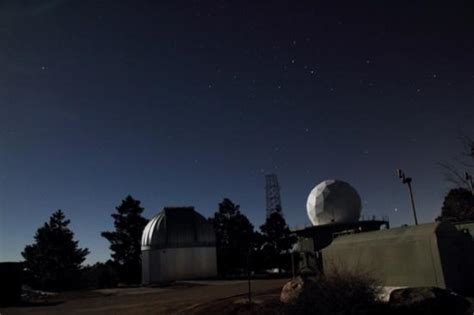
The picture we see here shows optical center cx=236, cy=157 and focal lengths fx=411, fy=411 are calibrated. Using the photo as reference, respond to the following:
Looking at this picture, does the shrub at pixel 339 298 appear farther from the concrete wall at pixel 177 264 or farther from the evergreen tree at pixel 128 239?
the evergreen tree at pixel 128 239

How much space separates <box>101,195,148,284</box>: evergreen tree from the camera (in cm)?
5241

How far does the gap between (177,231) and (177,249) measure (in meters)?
1.81

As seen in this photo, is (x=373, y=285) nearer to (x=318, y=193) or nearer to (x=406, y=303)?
(x=406, y=303)

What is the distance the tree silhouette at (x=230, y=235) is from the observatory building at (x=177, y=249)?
898 centimetres

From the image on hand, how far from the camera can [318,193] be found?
40406 mm

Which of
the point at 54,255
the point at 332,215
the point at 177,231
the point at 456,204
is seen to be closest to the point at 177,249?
the point at 177,231

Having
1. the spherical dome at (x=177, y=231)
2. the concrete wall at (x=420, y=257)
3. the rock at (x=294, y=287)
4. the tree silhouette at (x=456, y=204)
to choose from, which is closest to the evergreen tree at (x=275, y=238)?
the spherical dome at (x=177, y=231)

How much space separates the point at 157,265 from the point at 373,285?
3123 centimetres

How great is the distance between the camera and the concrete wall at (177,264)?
39938 millimetres

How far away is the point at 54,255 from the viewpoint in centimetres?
5791

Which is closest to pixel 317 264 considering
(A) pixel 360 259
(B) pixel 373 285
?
(A) pixel 360 259

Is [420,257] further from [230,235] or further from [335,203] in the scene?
[230,235]

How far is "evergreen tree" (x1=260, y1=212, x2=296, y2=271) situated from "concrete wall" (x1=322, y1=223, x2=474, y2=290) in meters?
37.9

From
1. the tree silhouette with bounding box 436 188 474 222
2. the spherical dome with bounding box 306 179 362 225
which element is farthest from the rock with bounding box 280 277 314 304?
the tree silhouette with bounding box 436 188 474 222
